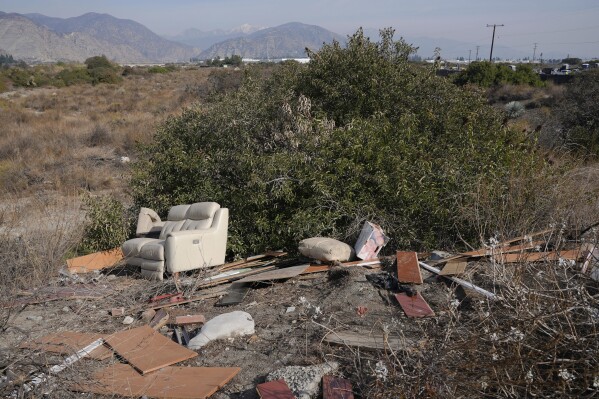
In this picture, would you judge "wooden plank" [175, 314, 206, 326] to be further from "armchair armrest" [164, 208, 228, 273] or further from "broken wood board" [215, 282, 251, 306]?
"armchair armrest" [164, 208, 228, 273]

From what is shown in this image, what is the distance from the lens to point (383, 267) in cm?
663

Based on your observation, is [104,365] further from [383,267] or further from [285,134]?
[285,134]

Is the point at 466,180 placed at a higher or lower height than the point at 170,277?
higher

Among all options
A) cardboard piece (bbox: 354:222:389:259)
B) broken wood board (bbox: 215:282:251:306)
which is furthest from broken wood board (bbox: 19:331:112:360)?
cardboard piece (bbox: 354:222:389:259)

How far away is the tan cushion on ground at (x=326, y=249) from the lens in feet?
22.3

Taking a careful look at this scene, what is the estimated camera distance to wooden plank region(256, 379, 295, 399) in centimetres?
376

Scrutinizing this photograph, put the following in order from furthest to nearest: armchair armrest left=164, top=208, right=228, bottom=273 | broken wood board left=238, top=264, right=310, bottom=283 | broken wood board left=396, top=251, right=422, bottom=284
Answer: armchair armrest left=164, top=208, right=228, bottom=273 < broken wood board left=238, top=264, right=310, bottom=283 < broken wood board left=396, top=251, right=422, bottom=284

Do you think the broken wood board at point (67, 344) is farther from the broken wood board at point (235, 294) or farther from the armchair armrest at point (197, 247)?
the armchair armrest at point (197, 247)

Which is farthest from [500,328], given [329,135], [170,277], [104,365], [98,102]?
[98,102]

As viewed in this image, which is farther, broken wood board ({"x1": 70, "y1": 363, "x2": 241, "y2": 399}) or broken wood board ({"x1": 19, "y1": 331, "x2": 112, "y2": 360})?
broken wood board ({"x1": 19, "y1": 331, "x2": 112, "y2": 360})

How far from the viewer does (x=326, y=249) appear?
681 centimetres

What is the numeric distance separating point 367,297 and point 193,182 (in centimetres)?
464

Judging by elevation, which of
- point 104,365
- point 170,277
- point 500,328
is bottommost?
point 170,277

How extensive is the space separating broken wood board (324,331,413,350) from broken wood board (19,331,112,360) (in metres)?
1.88
